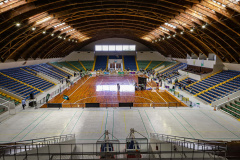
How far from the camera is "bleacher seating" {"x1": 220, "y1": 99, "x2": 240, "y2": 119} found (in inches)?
649

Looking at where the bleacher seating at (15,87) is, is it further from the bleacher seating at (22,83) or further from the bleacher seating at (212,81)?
the bleacher seating at (212,81)

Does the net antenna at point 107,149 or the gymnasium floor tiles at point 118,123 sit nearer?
the net antenna at point 107,149

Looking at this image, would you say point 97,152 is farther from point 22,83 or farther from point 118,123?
point 22,83

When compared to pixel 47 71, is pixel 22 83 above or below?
below

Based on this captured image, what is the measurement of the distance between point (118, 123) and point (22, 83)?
20712mm

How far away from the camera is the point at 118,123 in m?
14.9

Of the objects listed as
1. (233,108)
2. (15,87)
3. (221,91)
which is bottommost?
(233,108)

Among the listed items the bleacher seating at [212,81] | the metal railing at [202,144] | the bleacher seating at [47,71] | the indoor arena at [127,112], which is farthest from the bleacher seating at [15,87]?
the bleacher seating at [212,81]

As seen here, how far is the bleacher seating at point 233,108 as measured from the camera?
16.5m

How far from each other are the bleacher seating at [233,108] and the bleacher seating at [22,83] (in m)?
26.3

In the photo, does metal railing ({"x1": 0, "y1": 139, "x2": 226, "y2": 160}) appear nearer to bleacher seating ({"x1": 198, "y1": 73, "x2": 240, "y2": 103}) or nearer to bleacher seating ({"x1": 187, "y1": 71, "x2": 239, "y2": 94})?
bleacher seating ({"x1": 198, "y1": 73, "x2": 240, "y2": 103})

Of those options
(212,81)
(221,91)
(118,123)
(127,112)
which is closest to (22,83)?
(127,112)

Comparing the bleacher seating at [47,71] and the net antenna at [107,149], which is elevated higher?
the bleacher seating at [47,71]

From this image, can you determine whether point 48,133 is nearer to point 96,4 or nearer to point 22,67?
point 96,4
